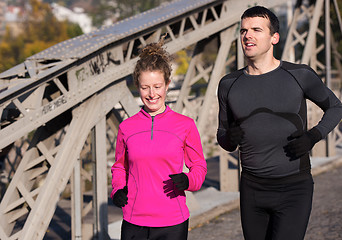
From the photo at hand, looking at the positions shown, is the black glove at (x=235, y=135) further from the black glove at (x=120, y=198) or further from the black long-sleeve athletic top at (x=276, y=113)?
the black glove at (x=120, y=198)

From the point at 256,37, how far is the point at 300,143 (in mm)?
746

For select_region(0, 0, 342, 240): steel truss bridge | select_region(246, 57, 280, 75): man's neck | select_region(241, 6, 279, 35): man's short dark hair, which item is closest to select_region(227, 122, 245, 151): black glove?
select_region(246, 57, 280, 75): man's neck

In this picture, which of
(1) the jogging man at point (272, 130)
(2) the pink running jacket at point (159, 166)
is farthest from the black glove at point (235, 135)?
(2) the pink running jacket at point (159, 166)

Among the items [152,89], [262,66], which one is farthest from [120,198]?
[262,66]

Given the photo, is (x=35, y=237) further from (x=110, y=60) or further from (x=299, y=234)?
(x=299, y=234)

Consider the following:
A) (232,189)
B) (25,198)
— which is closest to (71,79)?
(25,198)

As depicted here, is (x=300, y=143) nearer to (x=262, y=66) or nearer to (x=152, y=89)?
(x=262, y=66)

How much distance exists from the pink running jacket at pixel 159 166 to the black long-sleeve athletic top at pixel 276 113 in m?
0.36

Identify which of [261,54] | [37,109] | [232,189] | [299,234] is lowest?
[232,189]

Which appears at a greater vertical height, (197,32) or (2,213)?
(197,32)

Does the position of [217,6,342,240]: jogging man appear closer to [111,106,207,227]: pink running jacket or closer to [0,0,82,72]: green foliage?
[111,106,207,227]: pink running jacket

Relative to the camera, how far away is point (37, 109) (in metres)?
5.40

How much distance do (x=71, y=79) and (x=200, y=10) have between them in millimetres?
2906

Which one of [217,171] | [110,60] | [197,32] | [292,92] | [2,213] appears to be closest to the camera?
[292,92]
